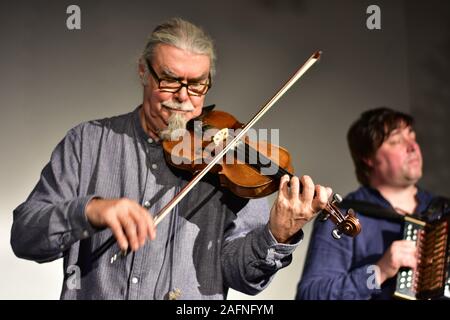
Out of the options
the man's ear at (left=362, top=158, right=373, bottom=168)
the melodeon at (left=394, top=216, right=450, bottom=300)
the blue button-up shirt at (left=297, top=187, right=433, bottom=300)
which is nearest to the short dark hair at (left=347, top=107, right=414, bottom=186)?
the man's ear at (left=362, top=158, right=373, bottom=168)

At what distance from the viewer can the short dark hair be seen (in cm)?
293

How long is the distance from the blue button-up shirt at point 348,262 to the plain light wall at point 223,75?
9cm

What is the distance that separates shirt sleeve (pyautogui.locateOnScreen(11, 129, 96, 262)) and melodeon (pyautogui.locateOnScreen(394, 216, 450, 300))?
1175 mm

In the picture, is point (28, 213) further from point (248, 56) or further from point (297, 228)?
point (248, 56)

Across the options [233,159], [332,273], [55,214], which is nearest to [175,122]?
[233,159]

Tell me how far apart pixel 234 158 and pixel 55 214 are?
495 millimetres

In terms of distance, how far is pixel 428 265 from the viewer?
2.68 m

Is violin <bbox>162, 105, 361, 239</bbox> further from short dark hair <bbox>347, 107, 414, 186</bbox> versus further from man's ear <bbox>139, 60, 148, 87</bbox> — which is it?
short dark hair <bbox>347, 107, 414, 186</bbox>

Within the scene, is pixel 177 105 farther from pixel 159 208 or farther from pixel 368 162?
pixel 368 162

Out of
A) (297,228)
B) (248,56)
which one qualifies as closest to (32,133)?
(248,56)

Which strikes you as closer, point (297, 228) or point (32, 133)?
point (297, 228)

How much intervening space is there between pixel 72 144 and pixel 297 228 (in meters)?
0.68

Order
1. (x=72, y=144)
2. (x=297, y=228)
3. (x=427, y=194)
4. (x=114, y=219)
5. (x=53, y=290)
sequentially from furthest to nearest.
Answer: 1. (x=427, y=194)
2. (x=53, y=290)
3. (x=72, y=144)
4. (x=297, y=228)
5. (x=114, y=219)

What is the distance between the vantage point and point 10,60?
2.52 metres
